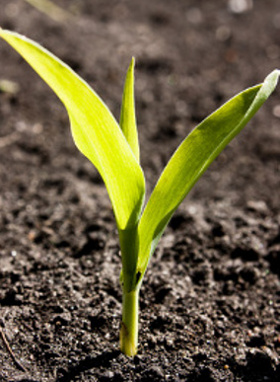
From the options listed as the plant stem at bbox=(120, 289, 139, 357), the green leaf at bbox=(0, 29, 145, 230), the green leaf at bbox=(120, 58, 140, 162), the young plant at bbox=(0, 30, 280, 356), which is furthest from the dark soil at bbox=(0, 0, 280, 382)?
the green leaf at bbox=(120, 58, 140, 162)

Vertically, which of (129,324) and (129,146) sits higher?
(129,146)

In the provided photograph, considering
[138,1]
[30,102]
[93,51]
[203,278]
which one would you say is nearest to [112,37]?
[93,51]

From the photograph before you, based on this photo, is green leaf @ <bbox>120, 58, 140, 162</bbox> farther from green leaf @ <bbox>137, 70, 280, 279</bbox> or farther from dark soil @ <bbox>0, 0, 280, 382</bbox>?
dark soil @ <bbox>0, 0, 280, 382</bbox>

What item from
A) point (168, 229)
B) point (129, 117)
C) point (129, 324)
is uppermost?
point (129, 117)

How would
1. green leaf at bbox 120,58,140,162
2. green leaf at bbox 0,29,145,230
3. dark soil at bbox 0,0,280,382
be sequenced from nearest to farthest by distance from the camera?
green leaf at bbox 0,29,145,230 → green leaf at bbox 120,58,140,162 → dark soil at bbox 0,0,280,382

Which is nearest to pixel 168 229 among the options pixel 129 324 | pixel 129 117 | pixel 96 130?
pixel 129 324

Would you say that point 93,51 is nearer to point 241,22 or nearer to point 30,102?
point 30,102

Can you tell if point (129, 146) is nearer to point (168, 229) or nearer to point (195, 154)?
point (195, 154)
